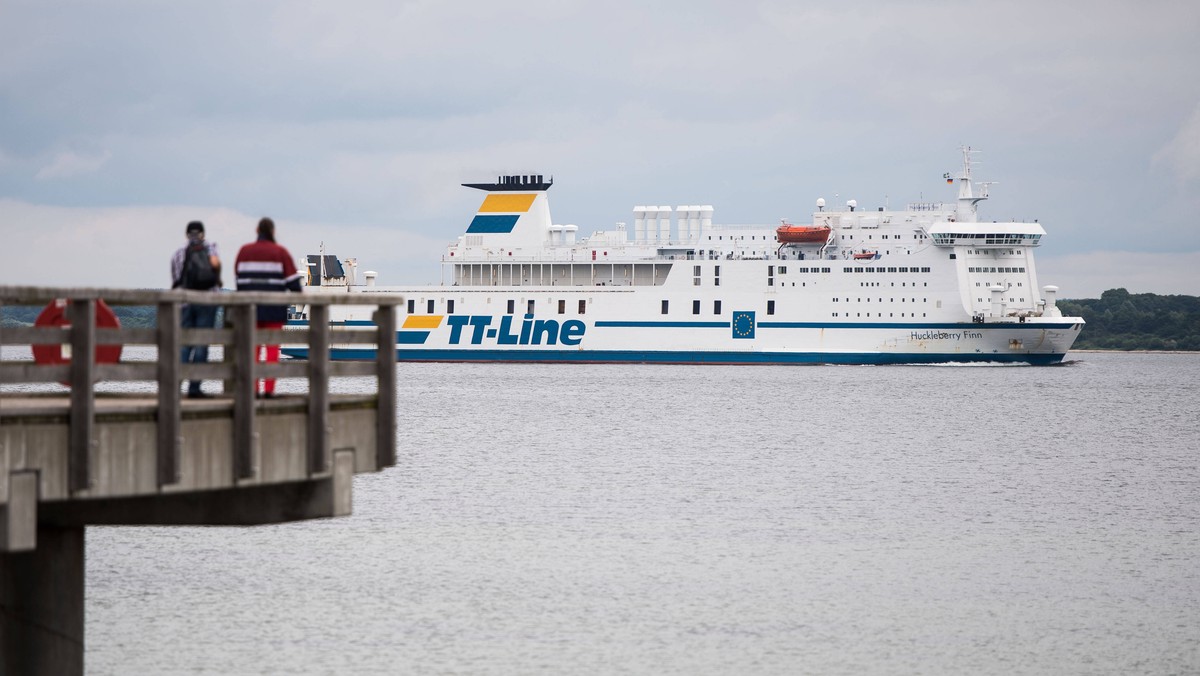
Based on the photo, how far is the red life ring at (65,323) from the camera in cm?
754

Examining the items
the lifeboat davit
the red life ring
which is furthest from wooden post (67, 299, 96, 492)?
the lifeboat davit

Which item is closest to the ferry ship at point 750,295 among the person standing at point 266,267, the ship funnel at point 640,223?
the ship funnel at point 640,223

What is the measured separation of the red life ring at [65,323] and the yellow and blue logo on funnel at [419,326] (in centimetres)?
5758

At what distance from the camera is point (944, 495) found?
87.5 feet

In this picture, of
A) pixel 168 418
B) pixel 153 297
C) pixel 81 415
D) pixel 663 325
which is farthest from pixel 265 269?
pixel 663 325

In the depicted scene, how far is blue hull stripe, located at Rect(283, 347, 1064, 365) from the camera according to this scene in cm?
6134

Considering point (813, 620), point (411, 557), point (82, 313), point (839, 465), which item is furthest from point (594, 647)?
point (839, 465)

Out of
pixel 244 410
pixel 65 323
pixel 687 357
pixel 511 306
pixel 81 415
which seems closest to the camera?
pixel 81 415

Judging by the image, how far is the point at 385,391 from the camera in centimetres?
798

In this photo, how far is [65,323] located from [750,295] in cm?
5469

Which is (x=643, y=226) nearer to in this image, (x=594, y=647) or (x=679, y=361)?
(x=679, y=361)

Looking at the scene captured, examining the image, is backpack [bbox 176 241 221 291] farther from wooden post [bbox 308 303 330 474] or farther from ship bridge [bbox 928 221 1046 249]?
ship bridge [bbox 928 221 1046 249]

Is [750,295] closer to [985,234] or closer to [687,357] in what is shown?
[687,357]

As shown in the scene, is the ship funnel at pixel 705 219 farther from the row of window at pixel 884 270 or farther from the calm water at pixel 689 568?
the calm water at pixel 689 568
